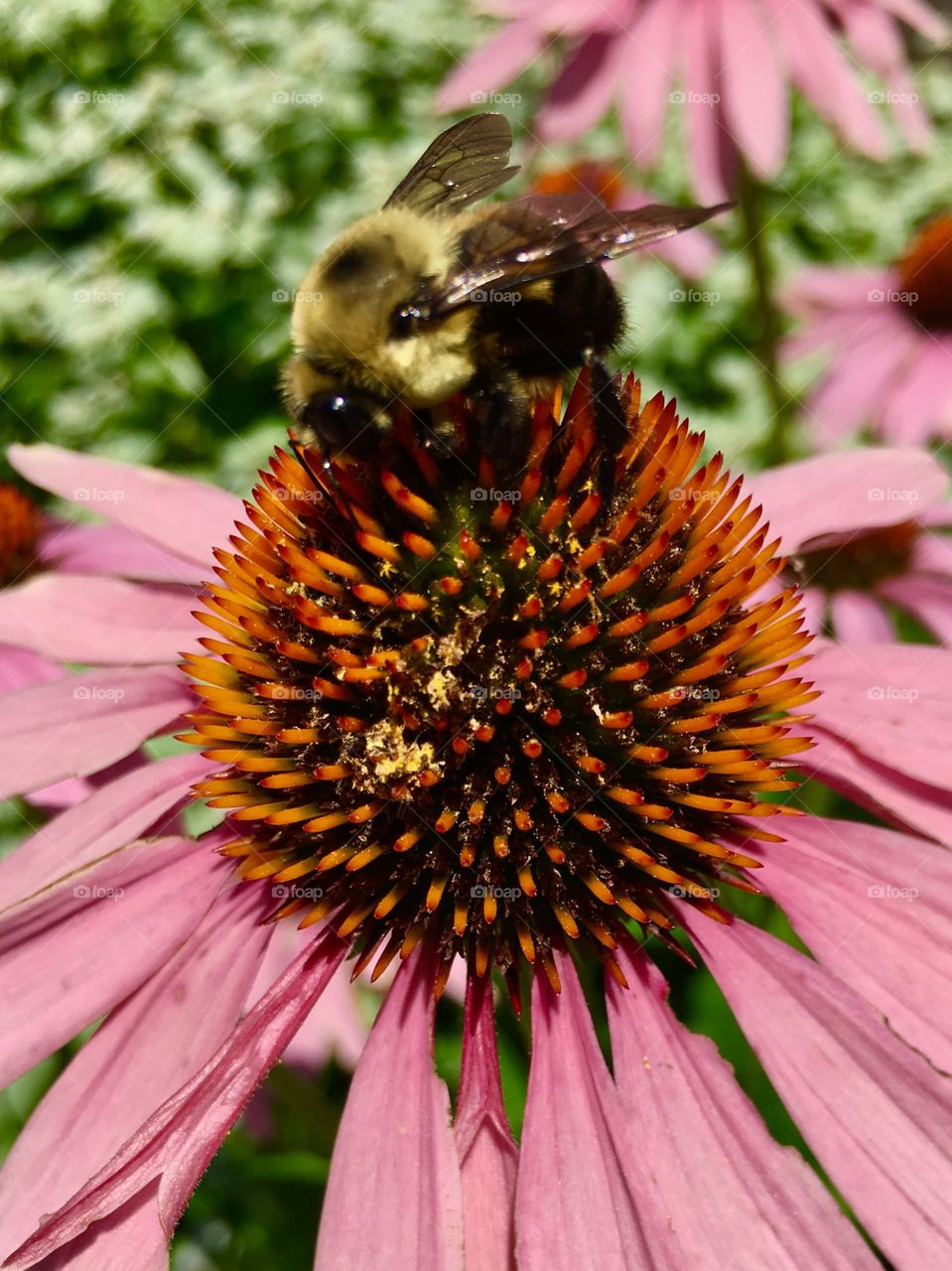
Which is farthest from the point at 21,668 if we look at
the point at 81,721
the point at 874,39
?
the point at 874,39

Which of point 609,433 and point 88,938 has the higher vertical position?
point 609,433

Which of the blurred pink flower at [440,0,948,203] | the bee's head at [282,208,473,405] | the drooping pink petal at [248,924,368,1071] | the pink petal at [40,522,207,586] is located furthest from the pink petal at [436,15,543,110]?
the drooping pink petal at [248,924,368,1071]

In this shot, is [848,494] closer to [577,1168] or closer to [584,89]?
[577,1168]

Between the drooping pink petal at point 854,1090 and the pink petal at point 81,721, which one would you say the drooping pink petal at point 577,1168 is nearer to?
the drooping pink petal at point 854,1090

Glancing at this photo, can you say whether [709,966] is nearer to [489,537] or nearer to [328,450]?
[489,537]

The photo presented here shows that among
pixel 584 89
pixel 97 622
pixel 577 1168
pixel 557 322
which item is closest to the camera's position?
pixel 577 1168

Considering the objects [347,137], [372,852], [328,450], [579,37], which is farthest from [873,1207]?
[347,137]

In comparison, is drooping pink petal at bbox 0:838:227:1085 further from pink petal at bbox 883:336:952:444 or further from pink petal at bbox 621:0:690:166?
pink petal at bbox 883:336:952:444
